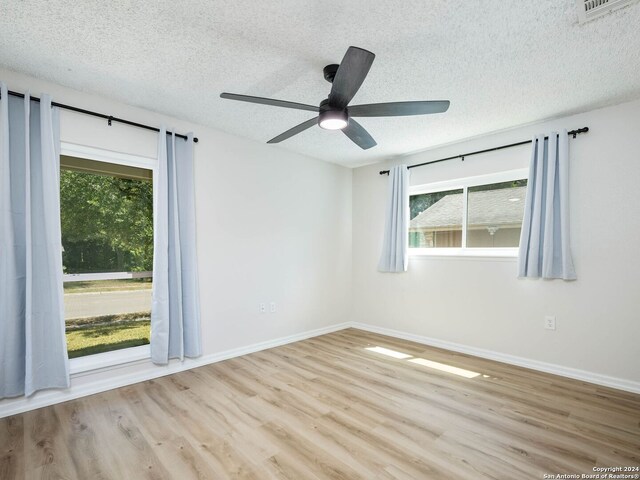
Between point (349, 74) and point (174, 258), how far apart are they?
7.50 ft

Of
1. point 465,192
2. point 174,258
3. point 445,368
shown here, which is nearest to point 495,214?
point 465,192

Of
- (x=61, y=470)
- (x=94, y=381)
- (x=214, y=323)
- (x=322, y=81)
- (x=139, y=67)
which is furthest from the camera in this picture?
(x=214, y=323)

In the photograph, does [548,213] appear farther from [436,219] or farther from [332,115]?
[332,115]

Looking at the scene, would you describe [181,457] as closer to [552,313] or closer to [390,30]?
[390,30]

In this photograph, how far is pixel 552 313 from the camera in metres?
3.05

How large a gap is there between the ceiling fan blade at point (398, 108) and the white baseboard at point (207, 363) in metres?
2.75

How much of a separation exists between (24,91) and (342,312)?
14.0ft

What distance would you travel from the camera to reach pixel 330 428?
6.85 feet

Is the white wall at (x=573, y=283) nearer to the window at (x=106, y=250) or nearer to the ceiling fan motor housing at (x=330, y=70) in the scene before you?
the ceiling fan motor housing at (x=330, y=70)

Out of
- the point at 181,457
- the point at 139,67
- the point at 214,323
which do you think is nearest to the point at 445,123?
the point at 139,67

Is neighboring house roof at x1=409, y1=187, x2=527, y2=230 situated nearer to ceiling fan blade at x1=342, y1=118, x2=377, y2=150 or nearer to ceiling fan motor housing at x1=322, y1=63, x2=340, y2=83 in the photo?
ceiling fan blade at x1=342, y1=118, x2=377, y2=150

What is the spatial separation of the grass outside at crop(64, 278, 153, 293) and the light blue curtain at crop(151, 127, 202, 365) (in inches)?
10.8

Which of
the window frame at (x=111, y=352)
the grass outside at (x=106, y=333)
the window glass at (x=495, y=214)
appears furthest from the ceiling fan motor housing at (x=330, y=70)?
the grass outside at (x=106, y=333)

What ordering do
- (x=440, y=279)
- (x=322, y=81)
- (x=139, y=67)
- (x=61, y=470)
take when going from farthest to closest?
(x=440, y=279)
(x=322, y=81)
(x=139, y=67)
(x=61, y=470)
